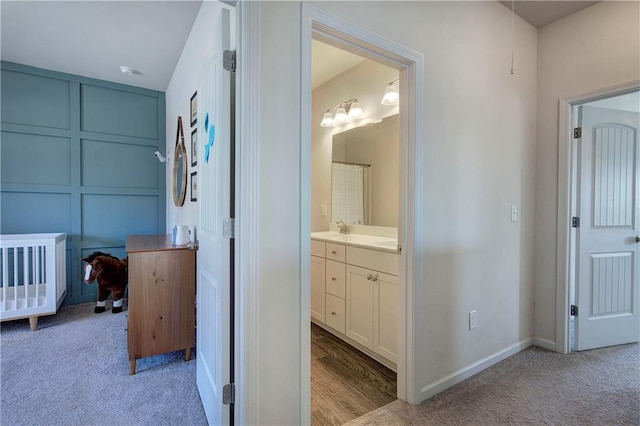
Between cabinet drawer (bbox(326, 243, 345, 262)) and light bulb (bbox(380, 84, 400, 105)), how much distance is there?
1245 millimetres

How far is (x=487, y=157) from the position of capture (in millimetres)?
2121

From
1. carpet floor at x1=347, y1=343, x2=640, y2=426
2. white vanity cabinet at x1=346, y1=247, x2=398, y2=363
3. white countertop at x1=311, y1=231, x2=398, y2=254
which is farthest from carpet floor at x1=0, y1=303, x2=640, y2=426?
white countertop at x1=311, y1=231, x2=398, y2=254

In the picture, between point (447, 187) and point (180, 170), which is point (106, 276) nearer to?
point (180, 170)

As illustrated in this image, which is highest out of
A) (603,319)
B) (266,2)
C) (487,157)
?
(266,2)

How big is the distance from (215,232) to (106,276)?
229 cm

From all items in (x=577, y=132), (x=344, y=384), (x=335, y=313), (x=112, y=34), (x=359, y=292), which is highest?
(x=112, y=34)

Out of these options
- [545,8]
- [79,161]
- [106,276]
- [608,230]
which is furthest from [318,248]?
[79,161]

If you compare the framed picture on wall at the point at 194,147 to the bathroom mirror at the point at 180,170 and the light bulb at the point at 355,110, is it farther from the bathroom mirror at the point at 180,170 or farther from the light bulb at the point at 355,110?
the light bulb at the point at 355,110

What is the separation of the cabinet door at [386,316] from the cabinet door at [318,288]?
2.22 ft

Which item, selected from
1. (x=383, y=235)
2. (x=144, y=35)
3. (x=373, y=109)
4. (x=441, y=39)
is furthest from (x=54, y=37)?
(x=383, y=235)

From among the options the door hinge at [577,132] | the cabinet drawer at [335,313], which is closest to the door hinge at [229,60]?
the cabinet drawer at [335,313]

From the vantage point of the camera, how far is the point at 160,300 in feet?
6.73

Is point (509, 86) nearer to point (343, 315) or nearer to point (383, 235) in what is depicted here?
point (383, 235)

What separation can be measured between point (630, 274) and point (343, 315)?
7.92 ft
